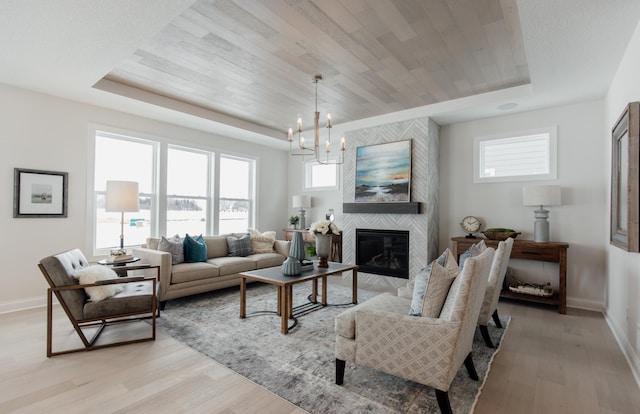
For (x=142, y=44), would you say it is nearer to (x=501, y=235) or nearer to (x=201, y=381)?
(x=201, y=381)

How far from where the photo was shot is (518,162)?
14.8 feet

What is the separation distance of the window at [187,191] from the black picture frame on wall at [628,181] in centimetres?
544

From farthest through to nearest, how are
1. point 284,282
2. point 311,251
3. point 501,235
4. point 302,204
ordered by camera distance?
point 302,204, point 311,251, point 501,235, point 284,282

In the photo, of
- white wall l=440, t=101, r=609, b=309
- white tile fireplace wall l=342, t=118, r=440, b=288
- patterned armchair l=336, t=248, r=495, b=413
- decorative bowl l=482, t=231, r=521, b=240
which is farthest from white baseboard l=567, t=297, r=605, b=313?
patterned armchair l=336, t=248, r=495, b=413

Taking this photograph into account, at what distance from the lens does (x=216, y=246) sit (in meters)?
4.98

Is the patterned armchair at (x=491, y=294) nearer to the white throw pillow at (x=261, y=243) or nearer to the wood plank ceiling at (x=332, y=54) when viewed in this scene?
the wood plank ceiling at (x=332, y=54)

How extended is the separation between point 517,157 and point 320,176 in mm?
3473

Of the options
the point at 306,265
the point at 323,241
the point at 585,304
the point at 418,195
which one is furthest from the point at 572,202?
the point at 306,265

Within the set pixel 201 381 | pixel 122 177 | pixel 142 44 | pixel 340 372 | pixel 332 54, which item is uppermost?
pixel 332 54

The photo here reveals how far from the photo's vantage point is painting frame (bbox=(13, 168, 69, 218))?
12.1 ft

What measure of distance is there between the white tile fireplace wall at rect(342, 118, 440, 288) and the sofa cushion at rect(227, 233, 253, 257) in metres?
1.93

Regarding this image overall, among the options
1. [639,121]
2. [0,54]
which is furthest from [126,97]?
[639,121]

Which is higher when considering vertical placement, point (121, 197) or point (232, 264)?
point (121, 197)

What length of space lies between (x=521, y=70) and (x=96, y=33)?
4084 mm
